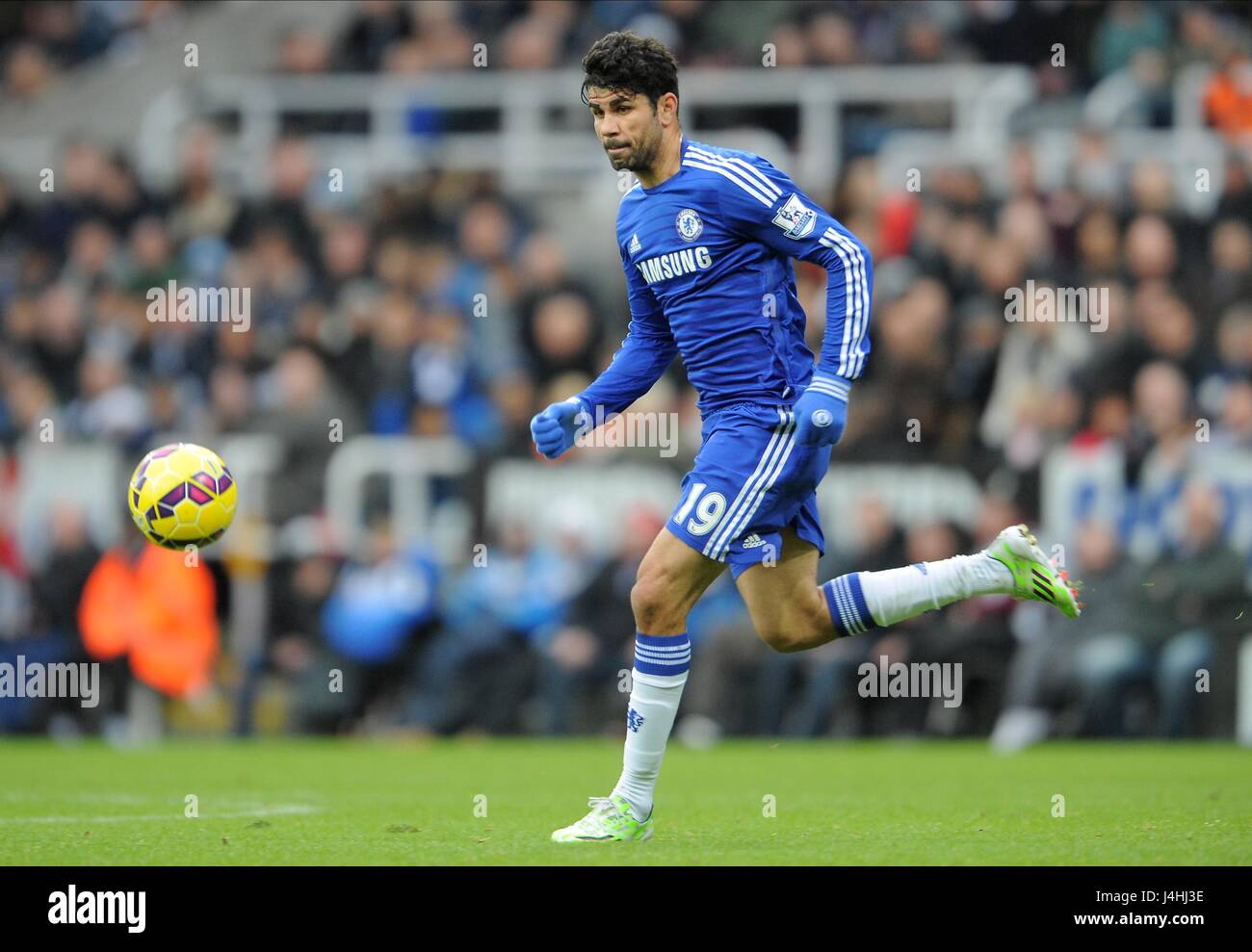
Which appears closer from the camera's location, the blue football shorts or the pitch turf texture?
the pitch turf texture

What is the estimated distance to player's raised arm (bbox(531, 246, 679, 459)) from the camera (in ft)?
23.9

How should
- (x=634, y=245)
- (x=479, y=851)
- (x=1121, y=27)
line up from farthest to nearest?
1. (x=1121, y=27)
2. (x=634, y=245)
3. (x=479, y=851)

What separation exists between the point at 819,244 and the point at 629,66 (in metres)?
0.91

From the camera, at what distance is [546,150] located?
55.9 feet

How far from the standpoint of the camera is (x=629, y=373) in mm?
7426

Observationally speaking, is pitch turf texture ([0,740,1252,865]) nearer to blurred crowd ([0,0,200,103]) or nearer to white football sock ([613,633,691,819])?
white football sock ([613,633,691,819])

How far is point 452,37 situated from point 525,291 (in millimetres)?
4005

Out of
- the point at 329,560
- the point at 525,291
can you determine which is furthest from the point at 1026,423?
the point at 329,560

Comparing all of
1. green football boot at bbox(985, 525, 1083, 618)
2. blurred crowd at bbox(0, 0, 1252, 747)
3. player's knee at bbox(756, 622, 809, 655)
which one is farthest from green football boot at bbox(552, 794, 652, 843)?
blurred crowd at bbox(0, 0, 1252, 747)

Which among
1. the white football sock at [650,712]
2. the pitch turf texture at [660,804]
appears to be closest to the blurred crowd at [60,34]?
the pitch turf texture at [660,804]

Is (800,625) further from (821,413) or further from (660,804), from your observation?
(660,804)

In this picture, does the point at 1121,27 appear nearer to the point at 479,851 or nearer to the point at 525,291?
the point at 525,291

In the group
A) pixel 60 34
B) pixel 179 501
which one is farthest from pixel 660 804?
pixel 60 34

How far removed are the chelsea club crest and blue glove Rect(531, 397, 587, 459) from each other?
759mm
